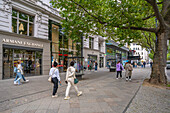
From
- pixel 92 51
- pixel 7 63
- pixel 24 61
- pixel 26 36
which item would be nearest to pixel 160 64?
pixel 26 36

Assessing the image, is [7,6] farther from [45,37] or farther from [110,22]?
[110,22]

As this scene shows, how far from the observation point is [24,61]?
12.7m

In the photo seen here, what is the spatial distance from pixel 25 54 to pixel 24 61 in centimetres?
73

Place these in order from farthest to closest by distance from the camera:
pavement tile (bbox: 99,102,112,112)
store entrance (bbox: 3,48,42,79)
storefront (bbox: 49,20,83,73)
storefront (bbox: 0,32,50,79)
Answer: storefront (bbox: 49,20,83,73), store entrance (bbox: 3,48,42,79), storefront (bbox: 0,32,50,79), pavement tile (bbox: 99,102,112,112)

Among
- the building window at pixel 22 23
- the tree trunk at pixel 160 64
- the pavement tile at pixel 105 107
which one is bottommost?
the pavement tile at pixel 105 107

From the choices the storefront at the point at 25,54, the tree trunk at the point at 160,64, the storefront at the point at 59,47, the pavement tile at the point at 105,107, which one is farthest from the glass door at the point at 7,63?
Answer: the tree trunk at the point at 160,64

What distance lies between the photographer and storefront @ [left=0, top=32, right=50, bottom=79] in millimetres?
10883

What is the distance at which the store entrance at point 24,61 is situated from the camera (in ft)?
36.2

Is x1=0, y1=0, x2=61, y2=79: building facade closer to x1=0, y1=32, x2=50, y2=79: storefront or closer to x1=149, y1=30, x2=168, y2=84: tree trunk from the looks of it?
x1=0, y1=32, x2=50, y2=79: storefront

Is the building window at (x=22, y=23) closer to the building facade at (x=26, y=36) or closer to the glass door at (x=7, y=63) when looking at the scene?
the building facade at (x=26, y=36)

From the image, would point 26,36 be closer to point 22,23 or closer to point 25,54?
point 22,23

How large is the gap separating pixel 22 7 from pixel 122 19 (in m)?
9.85

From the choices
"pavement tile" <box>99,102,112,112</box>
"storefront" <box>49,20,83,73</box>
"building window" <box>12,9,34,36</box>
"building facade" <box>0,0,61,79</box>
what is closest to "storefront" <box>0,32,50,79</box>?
"building facade" <box>0,0,61,79</box>

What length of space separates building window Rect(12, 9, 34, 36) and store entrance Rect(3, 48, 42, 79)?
6.74 feet
